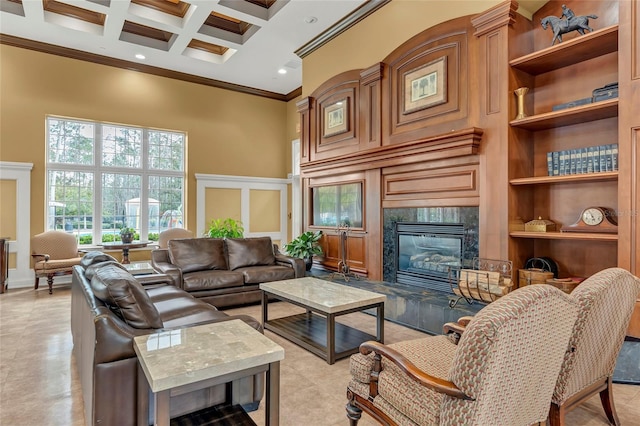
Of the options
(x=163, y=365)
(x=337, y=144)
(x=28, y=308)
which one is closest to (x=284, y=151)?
(x=337, y=144)

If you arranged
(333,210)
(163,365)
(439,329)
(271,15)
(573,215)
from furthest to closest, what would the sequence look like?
(333,210)
(271,15)
(439,329)
(573,215)
(163,365)

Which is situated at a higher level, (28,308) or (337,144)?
(337,144)

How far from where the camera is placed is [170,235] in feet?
21.8

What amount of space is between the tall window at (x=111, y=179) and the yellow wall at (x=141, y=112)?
0.19 metres

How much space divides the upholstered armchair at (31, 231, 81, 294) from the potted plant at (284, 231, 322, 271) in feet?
11.0

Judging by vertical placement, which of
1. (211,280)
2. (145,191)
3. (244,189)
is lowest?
(211,280)

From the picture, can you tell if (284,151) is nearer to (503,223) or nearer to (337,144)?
(337,144)

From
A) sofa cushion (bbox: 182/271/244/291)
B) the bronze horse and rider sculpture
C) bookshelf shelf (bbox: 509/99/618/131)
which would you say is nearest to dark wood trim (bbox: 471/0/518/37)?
the bronze horse and rider sculpture

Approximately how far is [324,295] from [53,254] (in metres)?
4.92

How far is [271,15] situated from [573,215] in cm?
453

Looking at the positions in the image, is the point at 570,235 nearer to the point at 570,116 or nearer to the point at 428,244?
the point at 570,116

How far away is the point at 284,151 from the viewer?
336 inches

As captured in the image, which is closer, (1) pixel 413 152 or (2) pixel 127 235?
(1) pixel 413 152

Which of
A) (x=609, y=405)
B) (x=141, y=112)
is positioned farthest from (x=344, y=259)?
(x=141, y=112)
